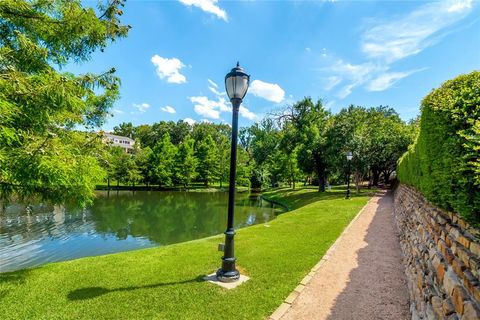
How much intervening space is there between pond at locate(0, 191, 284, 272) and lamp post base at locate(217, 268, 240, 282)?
26.9 feet

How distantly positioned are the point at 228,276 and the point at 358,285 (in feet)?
9.41

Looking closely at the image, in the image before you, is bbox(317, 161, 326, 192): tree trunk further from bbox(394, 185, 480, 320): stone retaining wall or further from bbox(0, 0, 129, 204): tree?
bbox(0, 0, 129, 204): tree

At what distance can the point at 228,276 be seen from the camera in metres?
5.91

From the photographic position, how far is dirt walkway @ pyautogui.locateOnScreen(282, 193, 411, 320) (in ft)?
15.8

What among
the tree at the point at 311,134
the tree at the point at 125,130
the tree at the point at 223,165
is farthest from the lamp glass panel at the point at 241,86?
the tree at the point at 125,130

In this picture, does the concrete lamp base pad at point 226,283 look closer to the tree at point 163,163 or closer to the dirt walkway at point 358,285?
the dirt walkway at point 358,285

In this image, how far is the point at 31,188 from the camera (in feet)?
16.1

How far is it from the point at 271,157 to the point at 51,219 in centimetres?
3226

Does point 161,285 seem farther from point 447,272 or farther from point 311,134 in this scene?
point 311,134

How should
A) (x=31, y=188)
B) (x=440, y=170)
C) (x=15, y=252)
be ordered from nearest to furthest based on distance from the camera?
(x=440, y=170)
(x=31, y=188)
(x=15, y=252)

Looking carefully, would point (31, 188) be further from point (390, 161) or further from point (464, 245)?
point (390, 161)

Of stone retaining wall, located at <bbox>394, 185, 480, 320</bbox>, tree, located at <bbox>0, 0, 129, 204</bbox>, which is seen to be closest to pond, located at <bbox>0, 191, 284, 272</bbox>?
tree, located at <bbox>0, 0, 129, 204</bbox>

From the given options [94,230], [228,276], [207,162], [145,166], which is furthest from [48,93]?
[207,162]

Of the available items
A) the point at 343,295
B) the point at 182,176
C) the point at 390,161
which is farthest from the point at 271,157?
the point at 343,295
